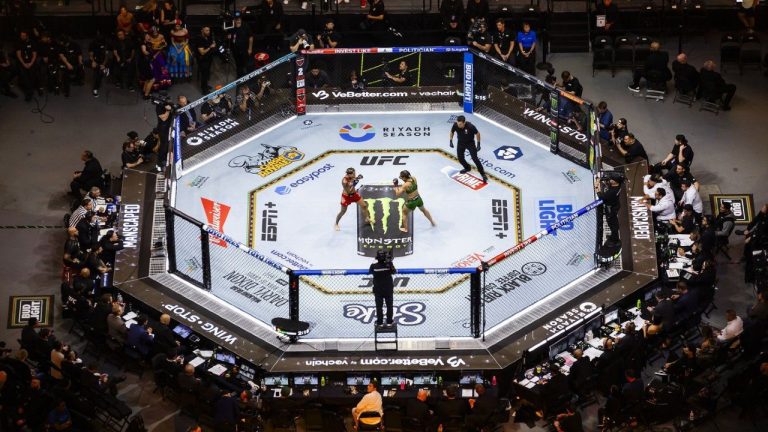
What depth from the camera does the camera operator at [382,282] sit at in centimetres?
2481

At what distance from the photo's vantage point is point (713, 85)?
32.5 meters

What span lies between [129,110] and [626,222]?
38.6ft

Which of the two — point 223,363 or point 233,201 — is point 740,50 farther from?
point 223,363

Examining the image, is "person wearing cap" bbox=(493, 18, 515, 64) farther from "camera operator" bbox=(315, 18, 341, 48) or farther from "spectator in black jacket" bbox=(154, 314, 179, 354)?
"spectator in black jacket" bbox=(154, 314, 179, 354)

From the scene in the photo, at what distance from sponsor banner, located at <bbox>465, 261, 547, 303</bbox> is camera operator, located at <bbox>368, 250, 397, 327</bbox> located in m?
1.70

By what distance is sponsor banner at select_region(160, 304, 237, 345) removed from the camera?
26094 millimetres

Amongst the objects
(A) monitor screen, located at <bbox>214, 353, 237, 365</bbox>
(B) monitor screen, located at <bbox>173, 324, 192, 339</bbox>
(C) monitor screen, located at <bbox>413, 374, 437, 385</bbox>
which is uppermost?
(B) monitor screen, located at <bbox>173, 324, 192, 339</bbox>

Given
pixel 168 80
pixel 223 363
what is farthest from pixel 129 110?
pixel 223 363

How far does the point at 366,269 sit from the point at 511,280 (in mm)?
2872

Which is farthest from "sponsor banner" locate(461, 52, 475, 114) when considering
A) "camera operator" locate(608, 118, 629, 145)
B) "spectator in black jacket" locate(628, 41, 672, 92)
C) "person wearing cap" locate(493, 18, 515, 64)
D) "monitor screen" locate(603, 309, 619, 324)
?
"monitor screen" locate(603, 309, 619, 324)

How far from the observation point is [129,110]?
1312 inches

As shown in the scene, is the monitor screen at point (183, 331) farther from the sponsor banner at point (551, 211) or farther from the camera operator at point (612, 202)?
the camera operator at point (612, 202)

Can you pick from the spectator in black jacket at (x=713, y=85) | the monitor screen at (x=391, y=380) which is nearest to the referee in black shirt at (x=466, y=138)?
the spectator in black jacket at (x=713, y=85)

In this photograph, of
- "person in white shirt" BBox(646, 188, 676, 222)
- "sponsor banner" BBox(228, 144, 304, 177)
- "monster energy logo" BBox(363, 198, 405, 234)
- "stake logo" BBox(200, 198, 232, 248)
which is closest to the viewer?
"person in white shirt" BBox(646, 188, 676, 222)
